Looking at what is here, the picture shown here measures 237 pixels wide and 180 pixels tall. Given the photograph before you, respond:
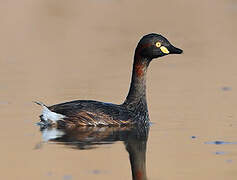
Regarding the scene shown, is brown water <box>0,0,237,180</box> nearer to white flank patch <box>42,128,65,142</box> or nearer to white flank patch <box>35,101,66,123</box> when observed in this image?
white flank patch <box>42,128,65,142</box>

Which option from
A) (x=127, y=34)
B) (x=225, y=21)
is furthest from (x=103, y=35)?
(x=225, y=21)

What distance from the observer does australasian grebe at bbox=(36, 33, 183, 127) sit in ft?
45.6

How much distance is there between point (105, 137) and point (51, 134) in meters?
0.90

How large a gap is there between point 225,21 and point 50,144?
1594 centimetres

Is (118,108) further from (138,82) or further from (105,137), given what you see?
(105,137)

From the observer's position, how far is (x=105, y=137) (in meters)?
13.3

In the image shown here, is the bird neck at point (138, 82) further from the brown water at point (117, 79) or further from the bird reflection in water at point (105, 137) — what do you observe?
the bird reflection in water at point (105, 137)

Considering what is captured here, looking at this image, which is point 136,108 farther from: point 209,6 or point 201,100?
point 209,6

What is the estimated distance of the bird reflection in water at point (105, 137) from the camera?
12336mm

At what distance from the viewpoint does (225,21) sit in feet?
90.5

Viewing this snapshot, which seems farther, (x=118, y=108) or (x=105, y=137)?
(x=118, y=108)

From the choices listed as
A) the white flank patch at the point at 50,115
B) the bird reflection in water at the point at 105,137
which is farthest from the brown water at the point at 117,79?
the white flank patch at the point at 50,115

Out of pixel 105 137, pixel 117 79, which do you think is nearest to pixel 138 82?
pixel 105 137

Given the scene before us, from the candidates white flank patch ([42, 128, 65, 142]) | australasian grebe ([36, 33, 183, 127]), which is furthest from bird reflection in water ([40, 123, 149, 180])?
australasian grebe ([36, 33, 183, 127])
